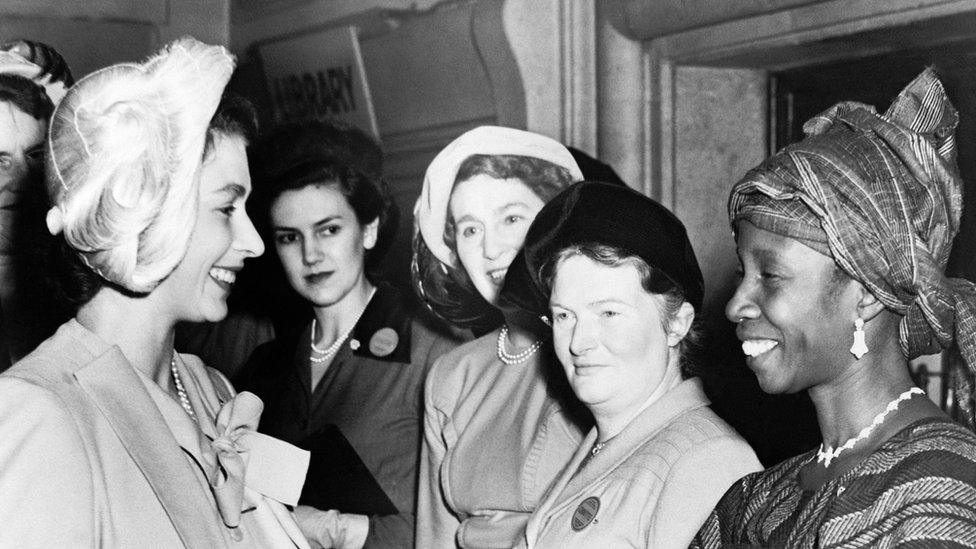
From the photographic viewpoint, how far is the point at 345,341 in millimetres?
2805

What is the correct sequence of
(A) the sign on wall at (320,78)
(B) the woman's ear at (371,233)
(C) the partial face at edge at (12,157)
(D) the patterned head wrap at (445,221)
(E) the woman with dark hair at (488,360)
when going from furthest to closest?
(A) the sign on wall at (320,78)
(B) the woman's ear at (371,233)
(C) the partial face at edge at (12,157)
(D) the patterned head wrap at (445,221)
(E) the woman with dark hair at (488,360)

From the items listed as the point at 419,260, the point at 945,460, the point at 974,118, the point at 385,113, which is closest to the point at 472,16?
the point at 385,113

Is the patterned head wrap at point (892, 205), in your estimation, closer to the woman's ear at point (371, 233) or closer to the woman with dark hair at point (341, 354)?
the woman with dark hair at point (341, 354)

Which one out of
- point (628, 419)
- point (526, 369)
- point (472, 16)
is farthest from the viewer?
point (472, 16)

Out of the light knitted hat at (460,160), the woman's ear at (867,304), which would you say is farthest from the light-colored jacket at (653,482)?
the light knitted hat at (460,160)

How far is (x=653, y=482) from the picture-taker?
1760 mm

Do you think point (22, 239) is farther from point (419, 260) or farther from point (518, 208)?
point (518, 208)

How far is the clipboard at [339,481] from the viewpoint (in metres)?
2.67

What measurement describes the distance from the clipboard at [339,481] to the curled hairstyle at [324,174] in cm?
42

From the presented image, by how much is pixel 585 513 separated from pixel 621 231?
43 centimetres

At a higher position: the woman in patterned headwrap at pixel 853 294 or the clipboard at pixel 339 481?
the woman in patterned headwrap at pixel 853 294

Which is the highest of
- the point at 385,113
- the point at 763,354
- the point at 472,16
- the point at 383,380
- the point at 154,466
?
the point at 472,16

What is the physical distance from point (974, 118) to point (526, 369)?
0.96 m

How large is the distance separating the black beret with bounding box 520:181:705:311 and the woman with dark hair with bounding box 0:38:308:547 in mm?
486
